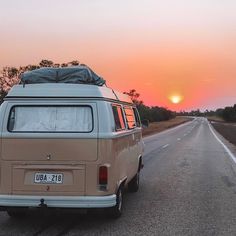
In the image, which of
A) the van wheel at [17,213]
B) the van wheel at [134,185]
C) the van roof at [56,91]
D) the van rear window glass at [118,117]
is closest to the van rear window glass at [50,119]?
the van roof at [56,91]

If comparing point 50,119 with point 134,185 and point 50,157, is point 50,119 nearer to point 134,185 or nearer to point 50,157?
point 50,157

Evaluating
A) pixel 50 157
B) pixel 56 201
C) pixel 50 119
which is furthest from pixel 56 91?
pixel 56 201

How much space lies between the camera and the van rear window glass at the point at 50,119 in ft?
23.8

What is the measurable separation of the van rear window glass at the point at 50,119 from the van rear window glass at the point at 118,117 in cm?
76

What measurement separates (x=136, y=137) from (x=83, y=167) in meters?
3.31

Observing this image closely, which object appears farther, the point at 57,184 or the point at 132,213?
the point at 132,213

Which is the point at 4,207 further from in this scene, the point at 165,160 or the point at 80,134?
the point at 165,160

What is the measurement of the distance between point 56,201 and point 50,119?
123 centimetres

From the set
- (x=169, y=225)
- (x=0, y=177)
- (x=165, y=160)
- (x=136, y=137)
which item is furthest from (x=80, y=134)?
(x=165, y=160)

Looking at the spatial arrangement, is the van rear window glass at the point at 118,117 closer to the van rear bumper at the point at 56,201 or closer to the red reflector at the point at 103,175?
the red reflector at the point at 103,175

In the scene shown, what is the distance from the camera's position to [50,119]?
732 centimetres

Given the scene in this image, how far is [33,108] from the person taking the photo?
736 centimetres

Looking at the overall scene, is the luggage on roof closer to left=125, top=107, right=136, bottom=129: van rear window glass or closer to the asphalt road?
left=125, top=107, right=136, bottom=129: van rear window glass

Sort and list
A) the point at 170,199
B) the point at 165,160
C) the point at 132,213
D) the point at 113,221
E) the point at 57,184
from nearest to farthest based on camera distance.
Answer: the point at 57,184 < the point at 113,221 < the point at 132,213 < the point at 170,199 < the point at 165,160
